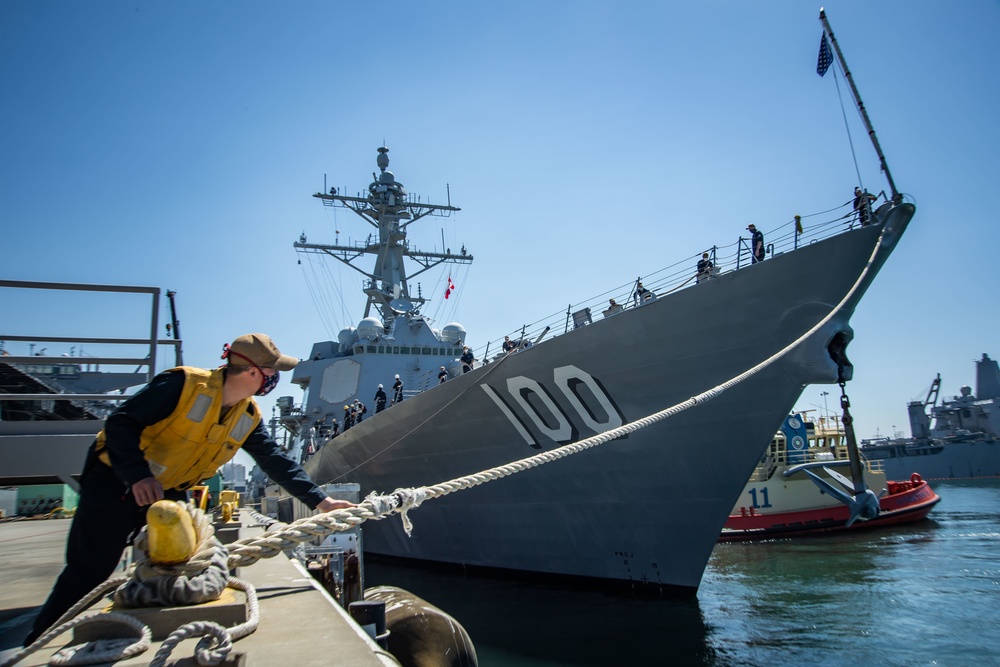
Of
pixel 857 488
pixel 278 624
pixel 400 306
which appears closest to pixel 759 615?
pixel 857 488

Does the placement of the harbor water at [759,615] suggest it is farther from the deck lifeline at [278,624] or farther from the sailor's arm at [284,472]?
the sailor's arm at [284,472]

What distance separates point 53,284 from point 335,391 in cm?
1243

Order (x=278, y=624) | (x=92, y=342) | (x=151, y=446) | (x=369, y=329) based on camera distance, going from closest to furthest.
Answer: (x=278, y=624)
(x=151, y=446)
(x=92, y=342)
(x=369, y=329)

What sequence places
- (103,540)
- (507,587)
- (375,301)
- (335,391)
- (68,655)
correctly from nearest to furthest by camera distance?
1. (68,655)
2. (103,540)
3. (507,587)
4. (335,391)
5. (375,301)

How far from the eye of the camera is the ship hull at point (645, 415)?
22.3 ft

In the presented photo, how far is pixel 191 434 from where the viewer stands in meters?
2.10

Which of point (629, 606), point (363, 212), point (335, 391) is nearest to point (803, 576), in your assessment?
point (629, 606)

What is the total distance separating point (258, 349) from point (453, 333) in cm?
1537

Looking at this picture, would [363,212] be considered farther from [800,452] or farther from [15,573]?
[15,573]

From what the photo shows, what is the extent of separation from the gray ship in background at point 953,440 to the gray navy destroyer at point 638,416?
38083mm

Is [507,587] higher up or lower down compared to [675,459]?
lower down

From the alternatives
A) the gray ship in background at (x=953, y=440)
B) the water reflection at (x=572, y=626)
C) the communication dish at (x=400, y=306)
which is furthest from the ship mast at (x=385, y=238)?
the gray ship in background at (x=953, y=440)

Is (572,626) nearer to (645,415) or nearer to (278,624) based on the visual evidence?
(645,415)

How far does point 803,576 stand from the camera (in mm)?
10906
